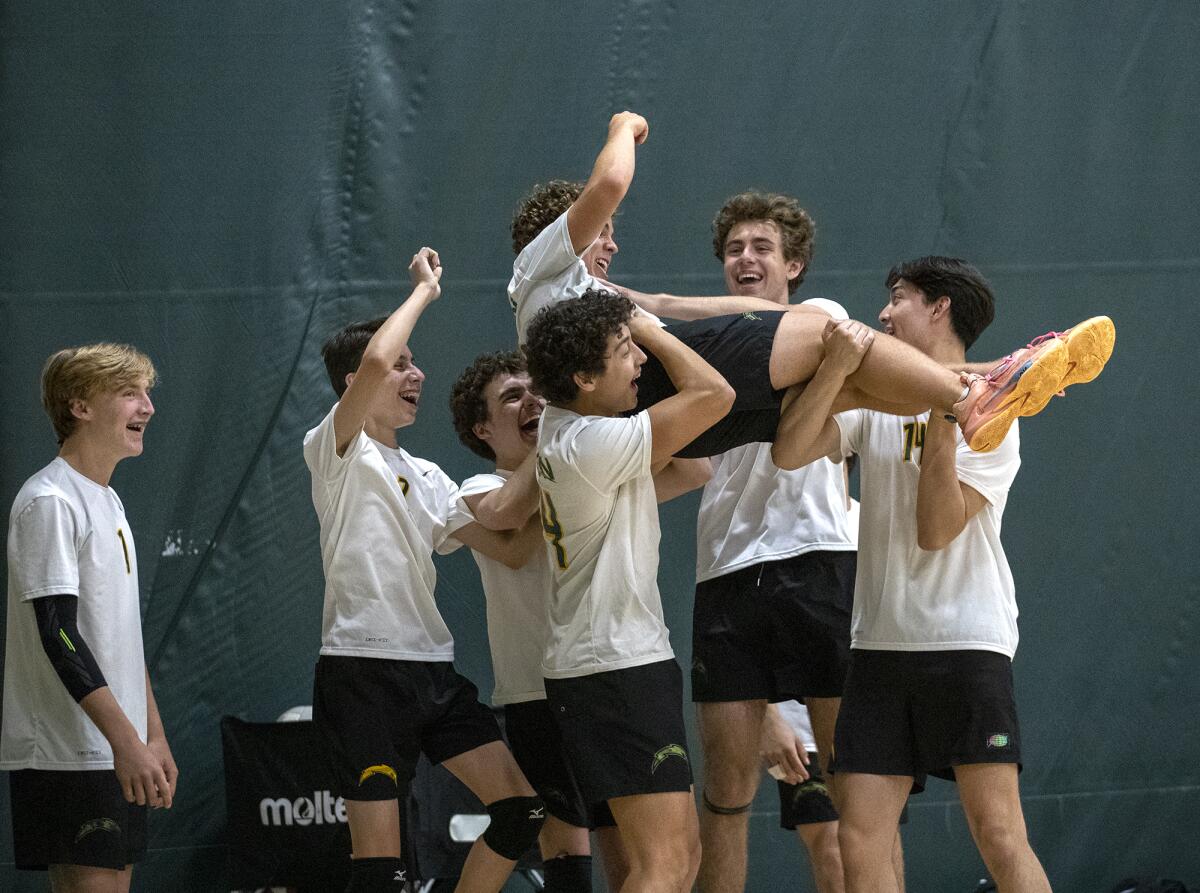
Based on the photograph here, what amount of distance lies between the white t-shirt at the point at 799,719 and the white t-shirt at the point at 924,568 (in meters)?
0.81

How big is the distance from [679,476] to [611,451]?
58 cm

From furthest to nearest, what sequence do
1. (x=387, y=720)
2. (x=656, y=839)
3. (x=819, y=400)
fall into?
1. (x=387, y=720)
2. (x=819, y=400)
3. (x=656, y=839)

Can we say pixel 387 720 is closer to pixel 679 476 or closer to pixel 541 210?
pixel 679 476

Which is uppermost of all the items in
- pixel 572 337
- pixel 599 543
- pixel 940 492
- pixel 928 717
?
pixel 572 337

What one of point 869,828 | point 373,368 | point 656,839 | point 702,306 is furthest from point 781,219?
point 656,839

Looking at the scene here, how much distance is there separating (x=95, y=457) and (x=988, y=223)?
3309mm

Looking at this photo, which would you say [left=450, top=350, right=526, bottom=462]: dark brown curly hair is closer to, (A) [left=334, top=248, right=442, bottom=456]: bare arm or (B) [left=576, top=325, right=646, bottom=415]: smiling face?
(A) [left=334, top=248, right=442, bottom=456]: bare arm

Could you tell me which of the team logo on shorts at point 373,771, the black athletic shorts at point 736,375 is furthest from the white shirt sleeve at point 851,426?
the team logo on shorts at point 373,771

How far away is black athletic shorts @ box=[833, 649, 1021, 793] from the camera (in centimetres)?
322

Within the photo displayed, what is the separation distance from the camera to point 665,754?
3094 mm

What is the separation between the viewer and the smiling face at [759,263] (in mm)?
4086

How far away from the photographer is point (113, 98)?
514 cm

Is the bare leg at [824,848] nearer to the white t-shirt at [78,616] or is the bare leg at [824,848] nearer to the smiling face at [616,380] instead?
the smiling face at [616,380]

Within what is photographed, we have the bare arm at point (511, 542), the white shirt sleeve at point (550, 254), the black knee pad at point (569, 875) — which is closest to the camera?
the white shirt sleeve at point (550, 254)
